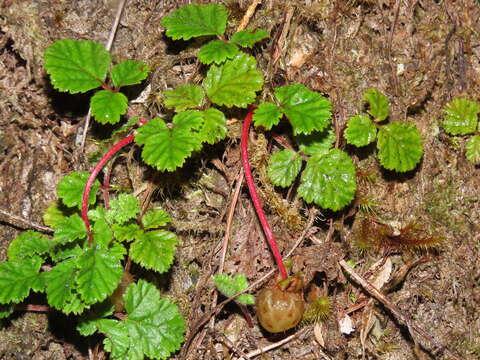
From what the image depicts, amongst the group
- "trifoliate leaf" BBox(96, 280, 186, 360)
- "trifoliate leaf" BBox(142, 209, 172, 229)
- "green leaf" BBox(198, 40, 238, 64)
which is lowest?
"trifoliate leaf" BBox(96, 280, 186, 360)

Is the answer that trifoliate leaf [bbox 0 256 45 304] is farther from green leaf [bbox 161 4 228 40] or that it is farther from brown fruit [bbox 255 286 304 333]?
green leaf [bbox 161 4 228 40]

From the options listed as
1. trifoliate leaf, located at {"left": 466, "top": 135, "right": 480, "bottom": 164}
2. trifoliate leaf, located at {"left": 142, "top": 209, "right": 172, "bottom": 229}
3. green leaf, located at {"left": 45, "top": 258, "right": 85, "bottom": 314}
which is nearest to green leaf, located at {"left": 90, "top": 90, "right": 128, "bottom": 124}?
trifoliate leaf, located at {"left": 142, "top": 209, "right": 172, "bottom": 229}

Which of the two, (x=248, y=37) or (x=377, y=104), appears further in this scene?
(x=377, y=104)

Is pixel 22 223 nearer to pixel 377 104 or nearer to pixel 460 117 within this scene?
pixel 377 104

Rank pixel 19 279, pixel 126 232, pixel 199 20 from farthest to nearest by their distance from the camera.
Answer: pixel 199 20 < pixel 126 232 < pixel 19 279

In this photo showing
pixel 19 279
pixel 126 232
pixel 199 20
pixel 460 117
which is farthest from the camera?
pixel 460 117

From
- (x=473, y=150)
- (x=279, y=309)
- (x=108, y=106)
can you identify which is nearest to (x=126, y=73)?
(x=108, y=106)

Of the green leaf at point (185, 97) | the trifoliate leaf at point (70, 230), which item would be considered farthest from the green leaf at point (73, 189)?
the green leaf at point (185, 97)

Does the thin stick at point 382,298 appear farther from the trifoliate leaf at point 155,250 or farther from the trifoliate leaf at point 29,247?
the trifoliate leaf at point 29,247
